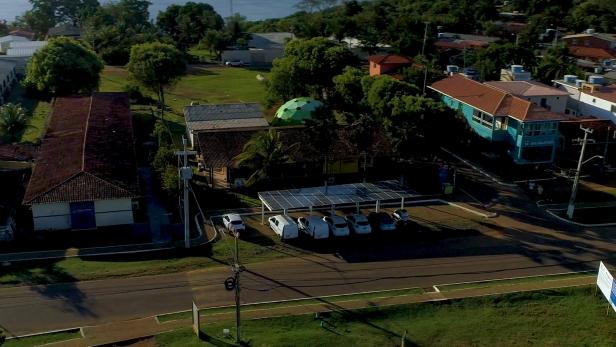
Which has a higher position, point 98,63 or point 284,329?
point 98,63

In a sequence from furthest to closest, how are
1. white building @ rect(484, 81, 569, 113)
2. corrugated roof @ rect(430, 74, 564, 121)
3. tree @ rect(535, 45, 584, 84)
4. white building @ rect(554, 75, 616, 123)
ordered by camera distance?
tree @ rect(535, 45, 584, 84), white building @ rect(484, 81, 569, 113), white building @ rect(554, 75, 616, 123), corrugated roof @ rect(430, 74, 564, 121)

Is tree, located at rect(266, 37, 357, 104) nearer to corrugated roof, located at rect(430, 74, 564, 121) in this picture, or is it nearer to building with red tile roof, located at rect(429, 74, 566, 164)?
corrugated roof, located at rect(430, 74, 564, 121)

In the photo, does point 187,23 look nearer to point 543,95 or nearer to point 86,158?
point 543,95

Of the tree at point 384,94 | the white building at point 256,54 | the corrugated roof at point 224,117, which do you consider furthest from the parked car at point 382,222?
the white building at point 256,54

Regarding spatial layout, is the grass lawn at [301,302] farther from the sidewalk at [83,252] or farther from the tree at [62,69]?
the tree at [62,69]

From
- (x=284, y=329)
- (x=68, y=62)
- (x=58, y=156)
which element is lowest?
(x=284, y=329)

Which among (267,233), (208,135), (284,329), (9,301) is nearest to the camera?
(284,329)

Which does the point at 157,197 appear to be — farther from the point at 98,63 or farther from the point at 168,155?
the point at 98,63

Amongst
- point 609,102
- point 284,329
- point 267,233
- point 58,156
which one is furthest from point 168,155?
point 609,102

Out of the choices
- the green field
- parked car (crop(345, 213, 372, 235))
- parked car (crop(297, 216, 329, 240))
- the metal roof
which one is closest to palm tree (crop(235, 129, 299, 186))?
the metal roof
